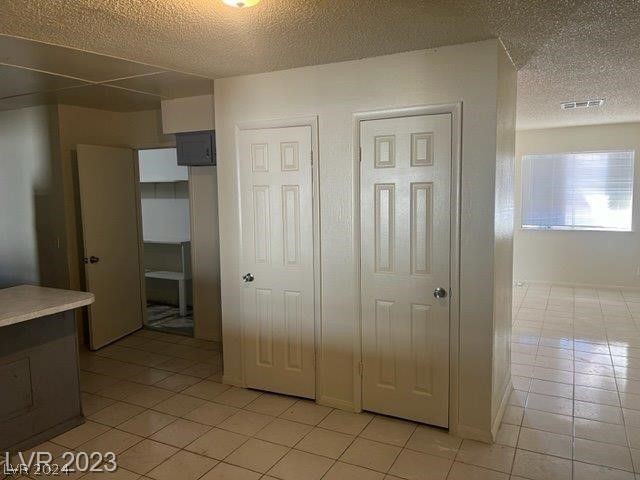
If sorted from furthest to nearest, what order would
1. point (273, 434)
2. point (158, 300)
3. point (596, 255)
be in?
point (596, 255)
point (158, 300)
point (273, 434)

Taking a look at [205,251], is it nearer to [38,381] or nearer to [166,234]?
[166,234]

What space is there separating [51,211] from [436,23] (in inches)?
158

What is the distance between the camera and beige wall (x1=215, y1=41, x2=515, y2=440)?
271 centimetres

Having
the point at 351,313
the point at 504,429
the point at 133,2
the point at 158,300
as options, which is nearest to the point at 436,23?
the point at 133,2

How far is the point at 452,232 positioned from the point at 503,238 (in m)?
0.46

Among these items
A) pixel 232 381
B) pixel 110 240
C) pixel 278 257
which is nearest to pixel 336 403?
pixel 232 381

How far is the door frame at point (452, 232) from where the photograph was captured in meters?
2.76

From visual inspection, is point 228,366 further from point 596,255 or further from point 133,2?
point 596,255

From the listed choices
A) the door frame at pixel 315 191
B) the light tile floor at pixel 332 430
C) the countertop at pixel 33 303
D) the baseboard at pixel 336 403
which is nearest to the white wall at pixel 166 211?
the light tile floor at pixel 332 430

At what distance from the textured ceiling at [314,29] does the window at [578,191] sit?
3.76m

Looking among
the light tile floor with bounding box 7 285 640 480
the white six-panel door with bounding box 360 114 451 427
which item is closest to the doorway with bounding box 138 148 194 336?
the light tile floor with bounding box 7 285 640 480

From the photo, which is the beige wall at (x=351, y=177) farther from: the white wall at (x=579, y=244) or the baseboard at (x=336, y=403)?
the white wall at (x=579, y=244)

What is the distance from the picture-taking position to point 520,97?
4461 mm

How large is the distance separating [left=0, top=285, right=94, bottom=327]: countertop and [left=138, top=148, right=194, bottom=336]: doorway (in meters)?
2.64
